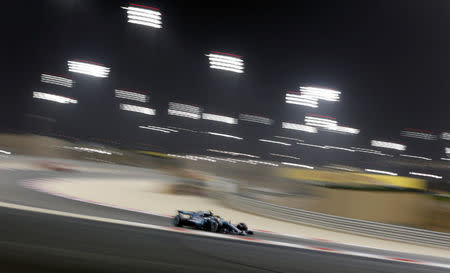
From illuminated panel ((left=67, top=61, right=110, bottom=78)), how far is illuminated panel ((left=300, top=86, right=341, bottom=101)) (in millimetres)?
18788

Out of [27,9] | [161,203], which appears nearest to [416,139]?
[161,203]

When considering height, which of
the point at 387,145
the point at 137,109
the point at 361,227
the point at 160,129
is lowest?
the point at 361,227

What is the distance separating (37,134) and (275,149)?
1999 centimetres

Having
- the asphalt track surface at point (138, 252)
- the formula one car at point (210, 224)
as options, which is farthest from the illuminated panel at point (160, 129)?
the formula one car at point (210, 224)

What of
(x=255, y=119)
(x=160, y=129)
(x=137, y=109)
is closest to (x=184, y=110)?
(x=160, y=129)

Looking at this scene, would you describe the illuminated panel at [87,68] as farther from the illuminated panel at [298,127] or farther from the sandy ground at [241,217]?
the sandy ground at [241,217]

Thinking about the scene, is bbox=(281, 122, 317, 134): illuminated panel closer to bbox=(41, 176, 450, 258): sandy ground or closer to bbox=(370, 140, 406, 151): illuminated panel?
bbox=(370, 140, 406, 151): illuminated panel

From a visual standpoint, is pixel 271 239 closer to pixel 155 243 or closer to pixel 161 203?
pixel 155 243

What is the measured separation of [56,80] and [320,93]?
22.5 meters

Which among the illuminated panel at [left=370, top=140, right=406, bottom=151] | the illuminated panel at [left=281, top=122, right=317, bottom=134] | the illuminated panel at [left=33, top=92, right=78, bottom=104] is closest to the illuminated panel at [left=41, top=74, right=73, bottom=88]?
the illuminated panel at [left=33, top=92, right=78, bottom=104]

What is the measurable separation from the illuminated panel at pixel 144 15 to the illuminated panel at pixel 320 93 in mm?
12198

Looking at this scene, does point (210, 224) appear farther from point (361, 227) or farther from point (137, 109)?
point (137, 109)

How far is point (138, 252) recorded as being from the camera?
632cm

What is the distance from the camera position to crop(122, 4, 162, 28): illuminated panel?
30938 millimetres
